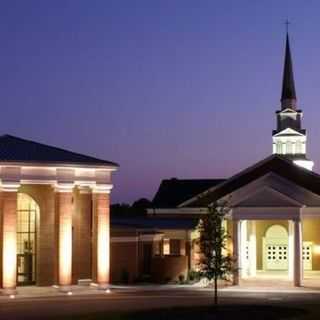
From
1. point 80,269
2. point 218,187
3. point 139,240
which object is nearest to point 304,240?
point 218,187

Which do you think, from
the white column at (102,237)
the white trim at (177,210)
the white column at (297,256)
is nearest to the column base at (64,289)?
the white column at (102,237)

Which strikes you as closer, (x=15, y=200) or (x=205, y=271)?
(x=205, y=271)

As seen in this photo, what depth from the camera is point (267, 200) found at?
62.2m

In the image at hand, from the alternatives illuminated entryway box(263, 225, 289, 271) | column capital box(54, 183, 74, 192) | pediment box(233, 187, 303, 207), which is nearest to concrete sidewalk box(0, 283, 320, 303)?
pediment box(233, 187, 303, 207)

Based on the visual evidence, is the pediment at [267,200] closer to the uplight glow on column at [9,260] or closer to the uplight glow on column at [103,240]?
the uplight glow on column at [103,240]

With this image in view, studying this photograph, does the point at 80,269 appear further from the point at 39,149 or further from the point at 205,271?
the point at 205,271

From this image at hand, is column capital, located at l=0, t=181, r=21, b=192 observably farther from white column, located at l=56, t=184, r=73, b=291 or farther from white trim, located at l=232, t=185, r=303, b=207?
white trim, located at l=232, t=185, r=303, b=207

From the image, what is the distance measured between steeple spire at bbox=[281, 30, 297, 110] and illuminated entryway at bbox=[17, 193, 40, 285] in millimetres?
48066

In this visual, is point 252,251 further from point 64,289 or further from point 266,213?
point 64,289

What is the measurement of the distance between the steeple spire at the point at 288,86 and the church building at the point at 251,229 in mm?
25914

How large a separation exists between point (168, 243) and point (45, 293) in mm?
16726

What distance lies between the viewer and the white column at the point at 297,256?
195 feet

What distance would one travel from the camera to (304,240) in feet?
231

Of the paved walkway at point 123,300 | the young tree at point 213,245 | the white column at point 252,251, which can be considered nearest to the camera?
the young tree at point 213,245
